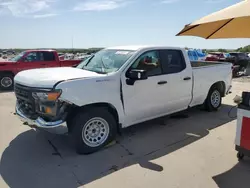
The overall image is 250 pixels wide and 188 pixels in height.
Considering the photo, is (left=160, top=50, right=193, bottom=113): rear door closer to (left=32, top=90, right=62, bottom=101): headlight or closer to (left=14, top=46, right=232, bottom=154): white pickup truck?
(left=14, top=46, right=232, bottom=154): white pickup truck

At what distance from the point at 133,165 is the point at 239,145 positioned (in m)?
1.60

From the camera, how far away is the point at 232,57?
19.3 m

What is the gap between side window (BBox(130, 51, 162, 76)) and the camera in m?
4.85

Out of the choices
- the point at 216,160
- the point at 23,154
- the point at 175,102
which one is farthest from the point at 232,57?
the point at 23,154

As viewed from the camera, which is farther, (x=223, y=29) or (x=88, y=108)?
(x=223, y=29)

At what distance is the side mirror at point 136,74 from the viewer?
438 cm

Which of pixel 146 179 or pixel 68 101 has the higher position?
pixel 68 101

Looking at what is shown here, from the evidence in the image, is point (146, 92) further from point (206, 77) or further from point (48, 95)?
point (206, 77)

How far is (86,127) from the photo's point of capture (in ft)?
13.8

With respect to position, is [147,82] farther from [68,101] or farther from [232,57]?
[232,57]

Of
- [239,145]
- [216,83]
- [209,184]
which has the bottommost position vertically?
[209,184]

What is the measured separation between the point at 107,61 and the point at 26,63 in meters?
7.62

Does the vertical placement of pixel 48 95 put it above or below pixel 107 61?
below

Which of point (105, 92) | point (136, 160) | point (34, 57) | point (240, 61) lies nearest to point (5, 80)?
point (34, 57)
